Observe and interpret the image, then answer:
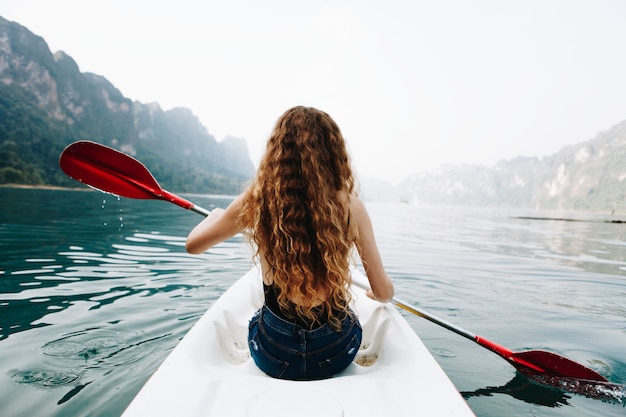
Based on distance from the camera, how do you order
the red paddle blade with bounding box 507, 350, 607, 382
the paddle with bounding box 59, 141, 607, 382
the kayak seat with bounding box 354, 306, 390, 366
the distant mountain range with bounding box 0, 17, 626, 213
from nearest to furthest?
1. the kayak seat with bounding box 354, 306, 390, 366
2. the red paddle blade with bounding box 507, 350, 607, 382
3. the paddle with bounding box 59, 141, 607, 382
4. the distant mountain range with bounding box 0, 17, 626, 213

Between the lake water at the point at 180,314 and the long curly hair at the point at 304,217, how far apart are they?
168cm

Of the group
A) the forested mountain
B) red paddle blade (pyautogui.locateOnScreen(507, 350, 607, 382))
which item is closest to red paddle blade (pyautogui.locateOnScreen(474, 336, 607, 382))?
red paddle blade (pyautogui.locateOnScreen(507, 350, 607, 382))

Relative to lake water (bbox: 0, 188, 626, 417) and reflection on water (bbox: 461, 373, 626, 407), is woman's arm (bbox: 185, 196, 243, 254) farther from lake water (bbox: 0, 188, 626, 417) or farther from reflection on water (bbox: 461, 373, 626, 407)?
reflection on water (bbox: 461, 373, 626, 407)

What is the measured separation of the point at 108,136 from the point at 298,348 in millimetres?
140299

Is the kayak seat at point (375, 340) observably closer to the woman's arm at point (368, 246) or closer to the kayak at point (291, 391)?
the kayak at point (291, 391)

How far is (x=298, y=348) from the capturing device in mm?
1869

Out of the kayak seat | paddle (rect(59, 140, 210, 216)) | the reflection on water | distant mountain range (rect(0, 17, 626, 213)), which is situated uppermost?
distant mountain range (rect(0, 17, 626, 213))

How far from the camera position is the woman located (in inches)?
71.1

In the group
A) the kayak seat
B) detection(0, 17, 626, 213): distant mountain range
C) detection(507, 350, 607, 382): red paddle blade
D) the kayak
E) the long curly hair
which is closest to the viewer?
the kayak

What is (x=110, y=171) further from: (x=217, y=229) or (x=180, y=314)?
(x=217, y=229)

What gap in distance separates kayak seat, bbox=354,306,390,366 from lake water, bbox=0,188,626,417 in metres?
0.84

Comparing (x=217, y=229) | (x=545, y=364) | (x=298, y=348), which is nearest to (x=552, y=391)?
(x=545, y=364)

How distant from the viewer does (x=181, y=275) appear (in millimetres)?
6340

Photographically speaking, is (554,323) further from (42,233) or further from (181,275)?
(42,233)
